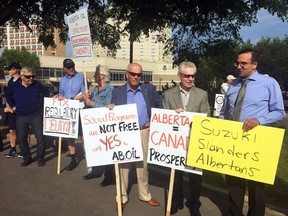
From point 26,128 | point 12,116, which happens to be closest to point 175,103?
point 26,128

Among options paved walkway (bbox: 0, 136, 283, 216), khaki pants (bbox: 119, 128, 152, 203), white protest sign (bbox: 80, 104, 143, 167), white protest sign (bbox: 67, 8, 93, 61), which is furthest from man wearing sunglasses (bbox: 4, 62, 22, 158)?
white protest sign (bbox: 80, 104, 143, 167)

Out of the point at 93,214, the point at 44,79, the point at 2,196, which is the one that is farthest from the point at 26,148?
the point at 44,79

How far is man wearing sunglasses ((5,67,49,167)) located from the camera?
6.62 metres

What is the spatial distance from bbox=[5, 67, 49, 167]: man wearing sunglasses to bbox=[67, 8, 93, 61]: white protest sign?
1153mm

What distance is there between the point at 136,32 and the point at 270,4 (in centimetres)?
581

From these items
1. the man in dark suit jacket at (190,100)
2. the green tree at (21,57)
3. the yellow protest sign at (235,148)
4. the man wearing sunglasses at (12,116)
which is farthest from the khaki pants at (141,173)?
the green tree at (21,57)

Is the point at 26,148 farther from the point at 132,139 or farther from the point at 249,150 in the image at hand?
the point at 249,150

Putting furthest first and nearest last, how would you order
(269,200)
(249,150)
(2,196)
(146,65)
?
(146,65) → (2,196) → (269,200) → (249,150)

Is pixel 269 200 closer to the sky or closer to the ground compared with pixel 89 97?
closer to the ground

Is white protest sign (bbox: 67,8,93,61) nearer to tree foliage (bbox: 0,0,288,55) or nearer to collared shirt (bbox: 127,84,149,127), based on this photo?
collared shirt (bbox: 127,84,149,127)

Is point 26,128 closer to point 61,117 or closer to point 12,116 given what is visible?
point 61,117

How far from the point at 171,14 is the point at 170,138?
1133cm

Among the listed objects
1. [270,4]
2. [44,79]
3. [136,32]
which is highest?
[270,4]

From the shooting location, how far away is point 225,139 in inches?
145
